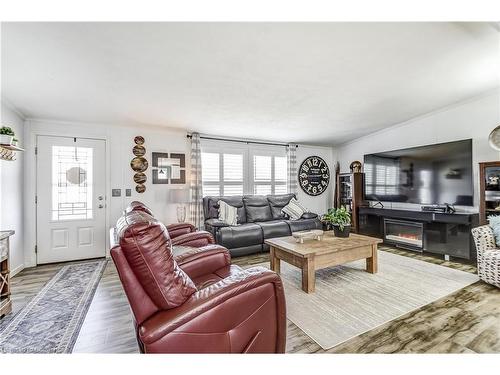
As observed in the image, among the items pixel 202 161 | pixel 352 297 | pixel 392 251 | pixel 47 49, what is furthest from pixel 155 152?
pixel 392 251

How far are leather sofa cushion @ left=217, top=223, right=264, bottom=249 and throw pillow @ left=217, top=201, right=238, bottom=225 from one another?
0.27 metres

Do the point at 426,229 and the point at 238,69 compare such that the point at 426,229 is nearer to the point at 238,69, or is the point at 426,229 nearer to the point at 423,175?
the point at 423,175

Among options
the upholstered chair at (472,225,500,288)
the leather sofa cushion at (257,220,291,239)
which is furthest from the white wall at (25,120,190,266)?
the upholstered chair at (472,225,500,288)

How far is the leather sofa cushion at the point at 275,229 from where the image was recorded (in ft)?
13.3

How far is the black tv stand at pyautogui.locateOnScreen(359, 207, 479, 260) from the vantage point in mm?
3477

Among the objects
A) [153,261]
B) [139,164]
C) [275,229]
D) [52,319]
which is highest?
[139,164]

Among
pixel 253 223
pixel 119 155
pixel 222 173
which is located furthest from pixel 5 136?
pixel 253 223

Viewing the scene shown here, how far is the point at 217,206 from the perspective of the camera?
171 inches

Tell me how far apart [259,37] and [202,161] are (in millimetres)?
3053

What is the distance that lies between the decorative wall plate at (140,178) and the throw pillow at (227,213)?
1.37m

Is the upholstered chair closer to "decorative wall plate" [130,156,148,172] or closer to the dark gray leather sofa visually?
the dark gray leather sofa

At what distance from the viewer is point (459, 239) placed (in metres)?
3.54

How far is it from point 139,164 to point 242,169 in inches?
80.8

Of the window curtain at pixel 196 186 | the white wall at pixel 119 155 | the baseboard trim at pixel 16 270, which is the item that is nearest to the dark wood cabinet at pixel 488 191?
the window curtain at pixel 196 186
